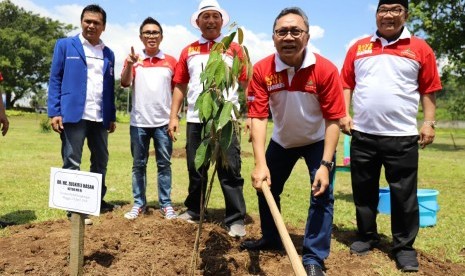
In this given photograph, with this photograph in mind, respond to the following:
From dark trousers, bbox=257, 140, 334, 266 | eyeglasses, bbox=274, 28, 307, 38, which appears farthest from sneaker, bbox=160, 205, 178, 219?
eyeglasses, bbox=274, 28, 307, 38

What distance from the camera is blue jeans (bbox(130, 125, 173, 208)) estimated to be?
16.1 ft

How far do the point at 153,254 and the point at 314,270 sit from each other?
1331 millimetres

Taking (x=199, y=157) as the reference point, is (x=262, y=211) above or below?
below

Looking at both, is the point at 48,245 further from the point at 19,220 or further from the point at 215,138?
the point at 215,138

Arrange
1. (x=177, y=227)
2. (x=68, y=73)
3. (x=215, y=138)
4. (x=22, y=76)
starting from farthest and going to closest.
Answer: (x=22, y=76) → (x=68, y=73) → (x=177, y=227) → (x=215, y=138)

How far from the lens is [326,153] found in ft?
10.7

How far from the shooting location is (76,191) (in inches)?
122

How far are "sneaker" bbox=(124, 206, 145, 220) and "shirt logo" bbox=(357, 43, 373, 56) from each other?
2.89 m

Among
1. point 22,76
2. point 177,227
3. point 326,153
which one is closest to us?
point 326,153

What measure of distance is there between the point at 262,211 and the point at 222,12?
6.81ft

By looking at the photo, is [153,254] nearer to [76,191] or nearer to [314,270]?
[76,191]

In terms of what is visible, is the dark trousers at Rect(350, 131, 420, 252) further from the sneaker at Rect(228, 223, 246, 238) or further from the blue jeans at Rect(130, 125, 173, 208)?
the blue jeans at Rect(130, 125, 173, 208)

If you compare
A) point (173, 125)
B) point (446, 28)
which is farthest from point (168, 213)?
point (446, 28)

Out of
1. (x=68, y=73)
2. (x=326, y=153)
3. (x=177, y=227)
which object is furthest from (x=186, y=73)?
(x=326, y=153)
